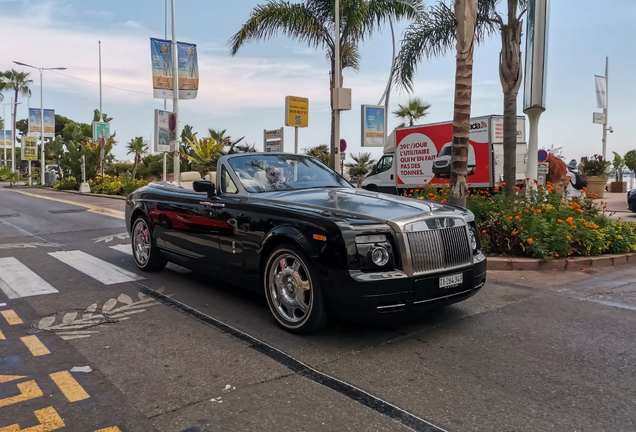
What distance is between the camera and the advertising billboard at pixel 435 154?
17.7 m

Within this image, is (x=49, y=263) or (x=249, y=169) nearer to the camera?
(x=249, y=169)

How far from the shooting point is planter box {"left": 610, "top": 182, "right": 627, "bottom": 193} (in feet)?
96.4

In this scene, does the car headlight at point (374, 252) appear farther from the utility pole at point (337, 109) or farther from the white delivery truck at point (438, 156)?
the utility pole at point (337, 109)

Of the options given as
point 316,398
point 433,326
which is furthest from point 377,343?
point 316,398

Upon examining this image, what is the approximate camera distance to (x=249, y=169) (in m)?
5.72

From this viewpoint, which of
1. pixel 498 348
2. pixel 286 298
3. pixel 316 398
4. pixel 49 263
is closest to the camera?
pixel 316 398

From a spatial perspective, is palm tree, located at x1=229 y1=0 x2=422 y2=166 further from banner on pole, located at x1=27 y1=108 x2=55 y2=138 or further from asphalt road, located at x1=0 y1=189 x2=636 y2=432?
banner on pole, located at x1=27 y1=108 x2=55 y2=138

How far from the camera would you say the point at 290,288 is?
14.9ft

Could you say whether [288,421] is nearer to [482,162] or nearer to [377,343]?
[377,343]

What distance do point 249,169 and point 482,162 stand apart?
13.6m

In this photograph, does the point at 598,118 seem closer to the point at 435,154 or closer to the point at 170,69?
the point at 435,154

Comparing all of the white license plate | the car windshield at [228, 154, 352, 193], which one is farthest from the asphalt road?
the car windshield at [228, 154, 352, 193]

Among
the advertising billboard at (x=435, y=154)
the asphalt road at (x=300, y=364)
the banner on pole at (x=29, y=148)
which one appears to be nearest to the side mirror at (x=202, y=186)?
the asphalt road at (x=300, y=364)

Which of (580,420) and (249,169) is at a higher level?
(249,169)
